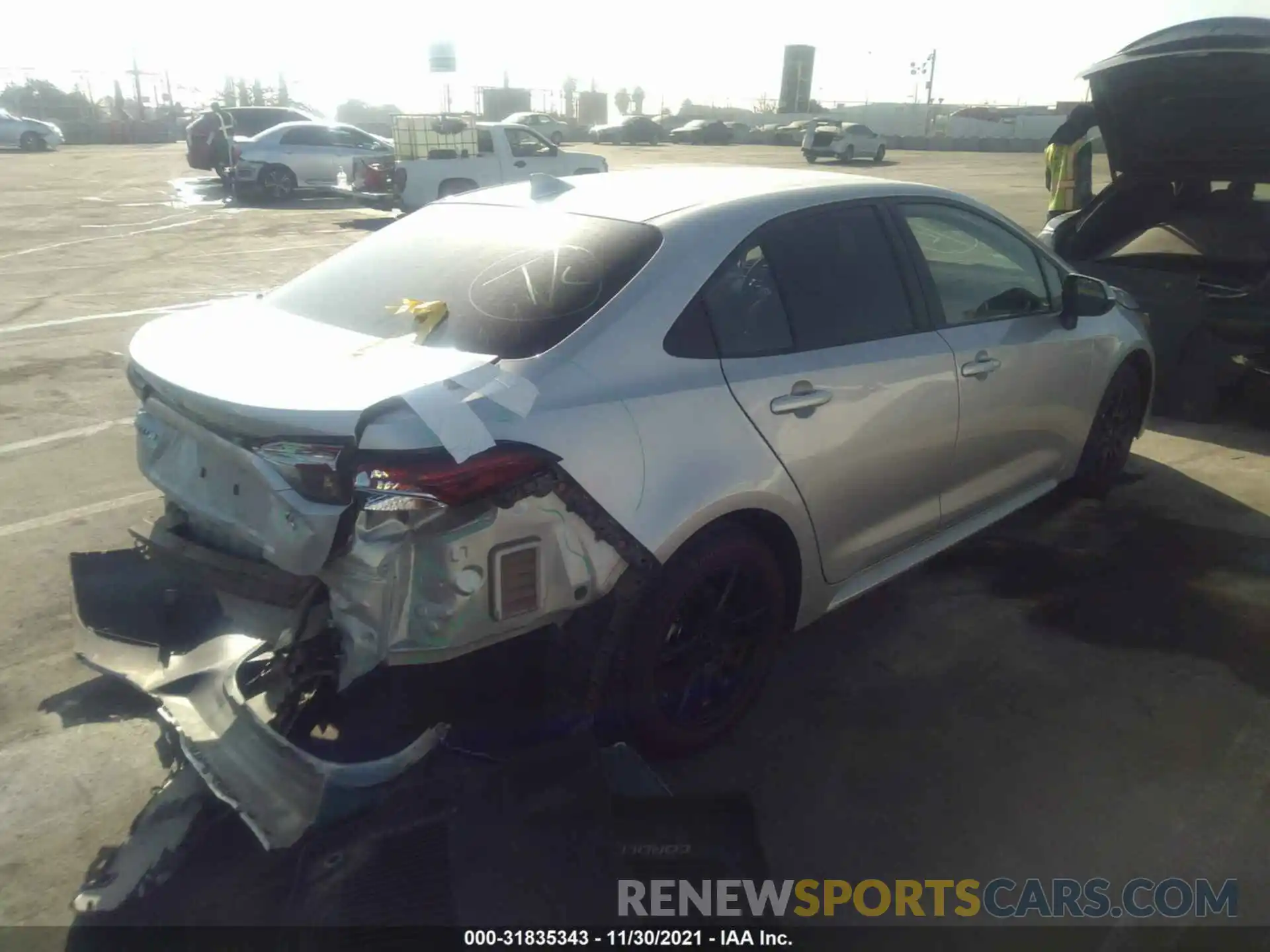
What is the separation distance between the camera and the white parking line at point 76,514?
4.71m

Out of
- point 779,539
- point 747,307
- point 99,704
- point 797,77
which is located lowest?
point 99,704

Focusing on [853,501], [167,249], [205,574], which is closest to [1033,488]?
[853,501]

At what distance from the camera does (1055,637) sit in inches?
155

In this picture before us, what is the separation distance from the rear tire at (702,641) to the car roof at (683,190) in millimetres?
1086

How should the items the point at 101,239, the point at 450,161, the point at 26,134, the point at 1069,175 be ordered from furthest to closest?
the point at 26,134
the point at 450,161
the point at 101,239
the point at 1069,175

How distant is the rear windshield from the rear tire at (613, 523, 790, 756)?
2.54ft

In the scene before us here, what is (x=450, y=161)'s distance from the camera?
1627cm

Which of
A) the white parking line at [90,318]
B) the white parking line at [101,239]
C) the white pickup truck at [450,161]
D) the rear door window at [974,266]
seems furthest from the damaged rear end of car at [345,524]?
the white pickup truck at [450,161]

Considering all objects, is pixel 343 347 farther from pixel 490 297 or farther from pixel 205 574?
pixel 205 574

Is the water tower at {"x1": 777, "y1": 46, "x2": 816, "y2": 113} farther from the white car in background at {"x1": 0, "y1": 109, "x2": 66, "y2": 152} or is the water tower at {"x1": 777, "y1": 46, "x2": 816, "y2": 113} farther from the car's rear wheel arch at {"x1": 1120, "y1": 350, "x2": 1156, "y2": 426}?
the car's rear wheel arch at {"x1": 1120, "y1": 350, "x2": 1156, "y2": 426}

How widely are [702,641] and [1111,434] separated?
3.13 meters

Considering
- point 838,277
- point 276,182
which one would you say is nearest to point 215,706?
point 838,277

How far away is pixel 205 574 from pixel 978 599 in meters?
3.07

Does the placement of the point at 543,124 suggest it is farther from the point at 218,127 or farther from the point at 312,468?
the point at 312,468
